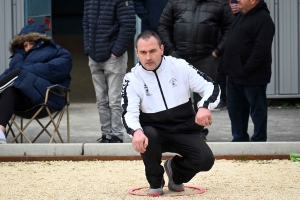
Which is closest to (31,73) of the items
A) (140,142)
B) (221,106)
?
(140,142)

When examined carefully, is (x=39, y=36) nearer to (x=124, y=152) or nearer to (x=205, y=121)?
(x=124, y=152)

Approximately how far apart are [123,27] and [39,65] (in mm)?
1055

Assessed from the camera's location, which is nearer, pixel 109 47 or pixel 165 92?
pixel 165 92

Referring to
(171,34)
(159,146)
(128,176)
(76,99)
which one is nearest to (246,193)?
(159,146)

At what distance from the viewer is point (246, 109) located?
380 inches

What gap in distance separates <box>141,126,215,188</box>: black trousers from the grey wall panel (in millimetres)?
6614

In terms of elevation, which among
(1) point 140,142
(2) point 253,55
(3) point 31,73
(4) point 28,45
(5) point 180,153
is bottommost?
(5) point 180,153

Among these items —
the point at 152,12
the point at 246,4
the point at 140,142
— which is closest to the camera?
the point at 140,142

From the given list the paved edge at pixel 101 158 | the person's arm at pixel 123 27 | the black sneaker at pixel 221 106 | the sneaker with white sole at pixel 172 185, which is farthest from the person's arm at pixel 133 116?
the black sneaker at pixel 221 106

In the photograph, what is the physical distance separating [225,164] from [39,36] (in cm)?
276

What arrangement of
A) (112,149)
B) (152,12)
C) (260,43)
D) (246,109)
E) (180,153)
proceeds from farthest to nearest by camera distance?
(152,12) → (246,109) → (260,43) → (112,149) → (180,153)

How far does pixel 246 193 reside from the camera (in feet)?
22.5

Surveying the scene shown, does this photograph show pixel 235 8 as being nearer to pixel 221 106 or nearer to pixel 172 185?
pixel 221 106

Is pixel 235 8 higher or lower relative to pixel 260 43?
higher
